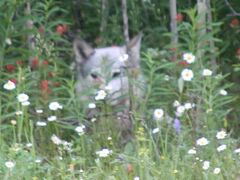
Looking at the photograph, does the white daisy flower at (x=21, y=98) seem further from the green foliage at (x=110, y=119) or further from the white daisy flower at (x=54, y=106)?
the white daisy flower at (x=54, y=106)

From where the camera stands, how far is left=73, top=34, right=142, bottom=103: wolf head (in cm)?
741

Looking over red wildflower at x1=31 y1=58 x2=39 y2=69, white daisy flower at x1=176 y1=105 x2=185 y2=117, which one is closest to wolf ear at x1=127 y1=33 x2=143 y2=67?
red wildflower at x1=31 y1=58 x2=39 y2=69

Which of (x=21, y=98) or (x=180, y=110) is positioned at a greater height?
(x=21, y=98)

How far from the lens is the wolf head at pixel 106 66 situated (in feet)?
24.3

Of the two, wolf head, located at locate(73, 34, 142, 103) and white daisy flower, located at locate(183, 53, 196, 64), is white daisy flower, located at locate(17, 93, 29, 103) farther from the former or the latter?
white daisy flower, located at locate(183, 53, 196, 64)

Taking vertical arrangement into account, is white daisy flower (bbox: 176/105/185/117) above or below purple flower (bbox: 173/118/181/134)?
above

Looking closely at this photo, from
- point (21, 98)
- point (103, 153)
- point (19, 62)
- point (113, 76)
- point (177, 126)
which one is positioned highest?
point (19, 62)

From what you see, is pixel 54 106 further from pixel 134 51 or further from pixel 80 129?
pixel 134 51

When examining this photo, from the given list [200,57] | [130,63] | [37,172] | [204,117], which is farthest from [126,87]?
[37,172]

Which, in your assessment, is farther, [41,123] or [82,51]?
[82,51]

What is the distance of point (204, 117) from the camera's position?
6465 millimetres

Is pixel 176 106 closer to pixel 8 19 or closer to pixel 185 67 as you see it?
pixel 185 67

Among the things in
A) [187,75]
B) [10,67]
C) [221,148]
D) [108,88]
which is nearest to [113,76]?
[108,88]

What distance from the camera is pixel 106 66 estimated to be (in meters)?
7.41
